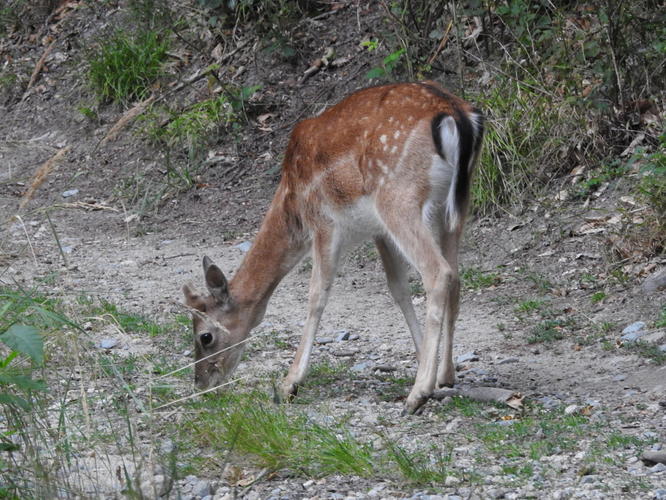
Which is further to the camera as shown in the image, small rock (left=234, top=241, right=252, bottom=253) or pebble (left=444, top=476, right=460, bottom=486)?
small rock (left=234, top=241, right=252, bottom=253)

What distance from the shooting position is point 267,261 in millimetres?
6914

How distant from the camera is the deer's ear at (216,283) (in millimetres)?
6699

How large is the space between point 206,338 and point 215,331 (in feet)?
0.25

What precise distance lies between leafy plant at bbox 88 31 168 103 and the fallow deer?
24.8 feet

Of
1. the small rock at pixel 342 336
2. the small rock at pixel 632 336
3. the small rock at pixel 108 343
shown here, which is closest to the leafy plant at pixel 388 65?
the small rock at pixel 342 336

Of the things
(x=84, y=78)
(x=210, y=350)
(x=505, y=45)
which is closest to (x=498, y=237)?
(x=505, y=45)

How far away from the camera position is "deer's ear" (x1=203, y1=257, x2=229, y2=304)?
22.0 ft

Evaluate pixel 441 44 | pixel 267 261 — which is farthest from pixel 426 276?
pixel 441 44

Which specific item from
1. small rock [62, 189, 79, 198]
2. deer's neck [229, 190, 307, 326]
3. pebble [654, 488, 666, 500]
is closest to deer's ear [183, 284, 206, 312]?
deer's neck [229, 190, 307, 326]

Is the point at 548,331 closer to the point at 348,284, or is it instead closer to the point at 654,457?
the point at 348,284

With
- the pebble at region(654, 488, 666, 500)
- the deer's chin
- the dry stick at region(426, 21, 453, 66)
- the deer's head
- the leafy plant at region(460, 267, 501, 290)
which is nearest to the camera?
the pebble at region(654, 488, 666, 500)

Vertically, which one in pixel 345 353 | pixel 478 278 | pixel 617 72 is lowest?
pixel 478 278

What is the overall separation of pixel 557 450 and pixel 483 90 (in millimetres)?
6463

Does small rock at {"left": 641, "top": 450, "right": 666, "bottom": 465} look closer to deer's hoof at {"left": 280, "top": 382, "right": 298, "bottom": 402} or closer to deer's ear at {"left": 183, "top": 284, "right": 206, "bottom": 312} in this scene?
deer's hoof at {"left": 280, "top": 382, "right": 298, "bottom": 402}
